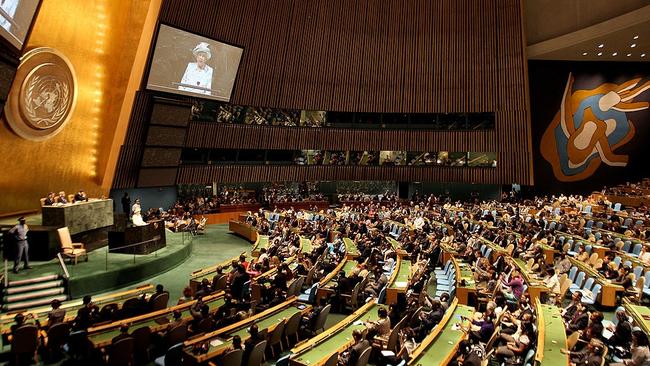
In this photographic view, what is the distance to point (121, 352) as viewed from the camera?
6.65m

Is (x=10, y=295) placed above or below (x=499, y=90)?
below

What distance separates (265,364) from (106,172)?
1301 cm

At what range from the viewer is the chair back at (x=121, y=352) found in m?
6.59

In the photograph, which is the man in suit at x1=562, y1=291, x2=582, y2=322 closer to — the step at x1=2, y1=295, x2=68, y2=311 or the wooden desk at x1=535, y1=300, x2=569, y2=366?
the wooden desk at x1=535, y1=300, x2=569, y2=366

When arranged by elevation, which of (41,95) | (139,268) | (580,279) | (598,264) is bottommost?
(139,268)

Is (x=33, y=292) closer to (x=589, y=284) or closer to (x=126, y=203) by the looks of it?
(x=126, y=203)

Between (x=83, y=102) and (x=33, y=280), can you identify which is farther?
(x=83, y=102)

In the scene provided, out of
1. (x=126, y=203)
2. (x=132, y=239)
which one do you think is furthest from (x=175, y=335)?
(x=126, y=203)

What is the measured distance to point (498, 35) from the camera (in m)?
26.0

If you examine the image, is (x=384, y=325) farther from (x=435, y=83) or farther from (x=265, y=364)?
(x=435, y=83)

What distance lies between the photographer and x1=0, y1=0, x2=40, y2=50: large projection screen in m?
6.99

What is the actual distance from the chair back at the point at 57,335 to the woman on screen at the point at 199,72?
13.7 metres

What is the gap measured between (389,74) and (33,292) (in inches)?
856

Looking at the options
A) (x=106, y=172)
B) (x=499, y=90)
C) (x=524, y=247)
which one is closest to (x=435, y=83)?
(x=499, y=90)
